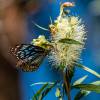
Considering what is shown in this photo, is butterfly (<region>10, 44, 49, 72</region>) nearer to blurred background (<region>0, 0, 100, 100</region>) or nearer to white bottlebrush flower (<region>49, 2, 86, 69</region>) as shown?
white bottlebrush flower (<region>49, 2, 86, 69</region>)

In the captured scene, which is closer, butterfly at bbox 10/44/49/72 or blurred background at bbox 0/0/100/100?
butterfly at bbox 10/44/49/72

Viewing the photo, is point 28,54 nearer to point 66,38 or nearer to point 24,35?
point 66,38

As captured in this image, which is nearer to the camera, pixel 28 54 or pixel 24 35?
pixel 28 54

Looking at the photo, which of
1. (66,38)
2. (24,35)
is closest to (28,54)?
(66,38)

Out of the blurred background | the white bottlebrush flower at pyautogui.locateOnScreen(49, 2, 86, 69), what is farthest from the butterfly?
the blurred background

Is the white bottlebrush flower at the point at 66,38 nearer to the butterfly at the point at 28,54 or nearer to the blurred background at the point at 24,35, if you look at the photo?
the butterfly at the point at 28,54

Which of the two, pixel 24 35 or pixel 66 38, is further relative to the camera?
pixel 24 35
